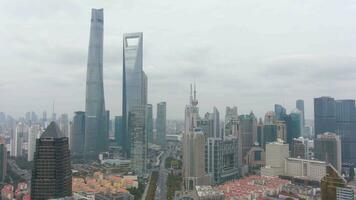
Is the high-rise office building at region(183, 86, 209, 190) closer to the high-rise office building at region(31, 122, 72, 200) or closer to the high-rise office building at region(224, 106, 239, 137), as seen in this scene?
the high-rise office building at region(31, 122, 72, 200)

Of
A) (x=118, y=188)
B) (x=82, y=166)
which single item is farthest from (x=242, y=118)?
(x=118, y=188)

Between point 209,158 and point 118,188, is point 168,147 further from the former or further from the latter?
point 118,188

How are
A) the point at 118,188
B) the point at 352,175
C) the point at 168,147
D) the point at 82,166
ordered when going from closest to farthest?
1. the point at 118,188
2. the point at 352,175
3. the point at 82,166
4. the point at 168,147

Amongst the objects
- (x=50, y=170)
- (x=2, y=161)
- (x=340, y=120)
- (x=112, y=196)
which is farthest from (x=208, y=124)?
(x=50, y=170)

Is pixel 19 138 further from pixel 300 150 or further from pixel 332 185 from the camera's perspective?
pixel 332 185

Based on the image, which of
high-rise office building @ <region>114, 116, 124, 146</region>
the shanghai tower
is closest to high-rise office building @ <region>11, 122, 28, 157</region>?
the shanghai tower

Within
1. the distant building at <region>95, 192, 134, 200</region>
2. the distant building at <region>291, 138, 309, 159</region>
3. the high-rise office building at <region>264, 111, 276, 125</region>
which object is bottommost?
the distant building at <region>95, 192, 134, 200</region>
